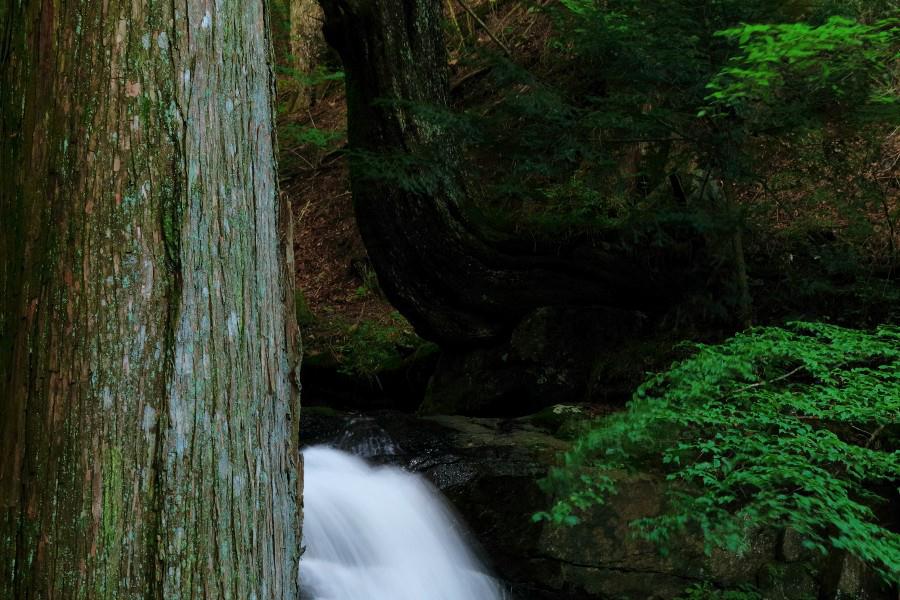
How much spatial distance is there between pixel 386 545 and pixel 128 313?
352 cm

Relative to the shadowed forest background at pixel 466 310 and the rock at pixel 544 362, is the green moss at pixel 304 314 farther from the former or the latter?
the rock at pixel 544 362

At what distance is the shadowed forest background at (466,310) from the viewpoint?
1814mm

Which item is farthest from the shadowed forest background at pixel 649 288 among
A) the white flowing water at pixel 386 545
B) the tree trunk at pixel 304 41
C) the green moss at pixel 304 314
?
→ the tree trunk at pixel 304 41

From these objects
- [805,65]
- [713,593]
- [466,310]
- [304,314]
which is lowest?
[713,593]

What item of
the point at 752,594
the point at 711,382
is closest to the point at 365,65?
the point at 711,382

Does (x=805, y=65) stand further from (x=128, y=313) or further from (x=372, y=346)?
(x=372, y=346)

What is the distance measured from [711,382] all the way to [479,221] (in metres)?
3.54

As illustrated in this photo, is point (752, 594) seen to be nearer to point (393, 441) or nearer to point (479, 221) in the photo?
point (393, 441)

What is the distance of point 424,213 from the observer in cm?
718

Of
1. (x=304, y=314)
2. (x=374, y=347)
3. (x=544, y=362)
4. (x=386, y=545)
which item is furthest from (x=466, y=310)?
(x=304, y=314)

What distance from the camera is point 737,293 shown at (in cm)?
620

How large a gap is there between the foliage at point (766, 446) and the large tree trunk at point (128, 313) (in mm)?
2319

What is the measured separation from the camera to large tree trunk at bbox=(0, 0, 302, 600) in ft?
5.77

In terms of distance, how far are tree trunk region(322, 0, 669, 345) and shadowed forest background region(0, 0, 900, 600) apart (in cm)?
3
